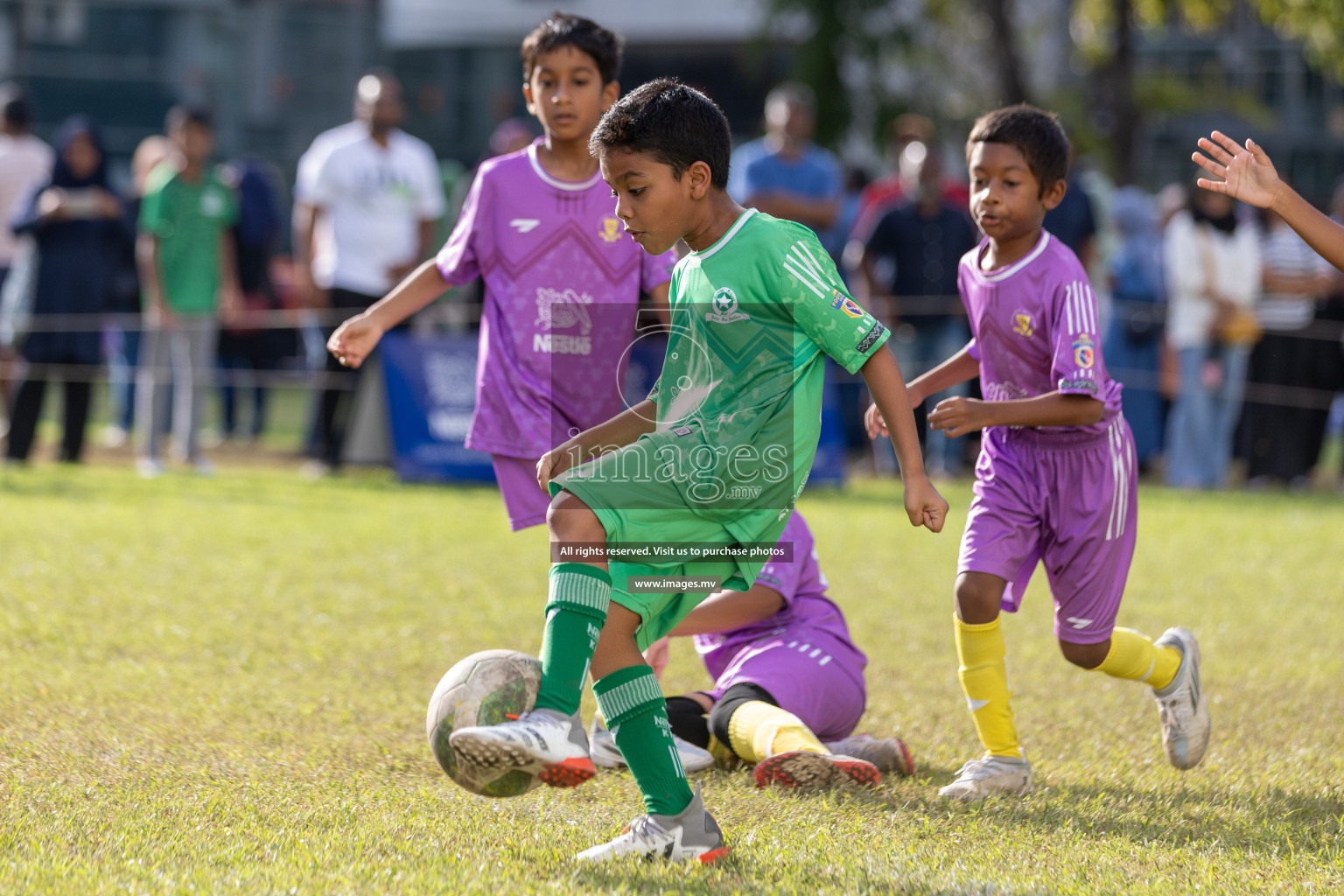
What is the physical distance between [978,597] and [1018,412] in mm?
541

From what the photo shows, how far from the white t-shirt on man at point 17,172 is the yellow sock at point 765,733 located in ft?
28.0

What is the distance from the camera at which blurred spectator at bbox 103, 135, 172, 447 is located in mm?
12316

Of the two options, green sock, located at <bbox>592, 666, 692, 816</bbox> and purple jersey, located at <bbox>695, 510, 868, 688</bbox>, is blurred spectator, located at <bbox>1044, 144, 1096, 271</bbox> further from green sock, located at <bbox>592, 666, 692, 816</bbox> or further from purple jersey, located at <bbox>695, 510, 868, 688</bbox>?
green sock, located at <bbox>592, 666, 692, 816</bbox>

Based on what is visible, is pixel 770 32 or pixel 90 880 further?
pixel 770 32

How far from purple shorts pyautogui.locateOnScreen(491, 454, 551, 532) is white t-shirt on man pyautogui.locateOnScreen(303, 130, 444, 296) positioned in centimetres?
647

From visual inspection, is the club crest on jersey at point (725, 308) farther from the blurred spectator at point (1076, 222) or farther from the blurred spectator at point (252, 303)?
the blurred spectator at point (252, 303)

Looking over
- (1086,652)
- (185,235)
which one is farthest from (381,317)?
(185,235)

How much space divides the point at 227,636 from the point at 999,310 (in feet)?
10.2

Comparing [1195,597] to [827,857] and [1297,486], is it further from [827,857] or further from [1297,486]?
[1297,486]

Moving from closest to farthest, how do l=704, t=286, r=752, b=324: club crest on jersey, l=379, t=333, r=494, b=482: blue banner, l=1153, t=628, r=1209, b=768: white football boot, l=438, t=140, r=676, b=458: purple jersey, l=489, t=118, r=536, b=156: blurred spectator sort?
l=704, t=286, r=752, b=324: club crest on jersey
l=1153, t=628, r=1209, b=768: white football boot
l=438, t=140, r=676, b=458: purple jersey
l=379, t=333, r=494, b=482: blue banner
l=489, t=118, r=536, b=156: blurred spectator

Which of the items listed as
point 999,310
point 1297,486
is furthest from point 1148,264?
point 999,310

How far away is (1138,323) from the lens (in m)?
12.5

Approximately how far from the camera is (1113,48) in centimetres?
1920

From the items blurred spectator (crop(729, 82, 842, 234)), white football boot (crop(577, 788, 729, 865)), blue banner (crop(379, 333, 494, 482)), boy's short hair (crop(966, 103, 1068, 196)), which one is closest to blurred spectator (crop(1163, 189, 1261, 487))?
blurred spectator (crop(729, 82, 842, 234))
